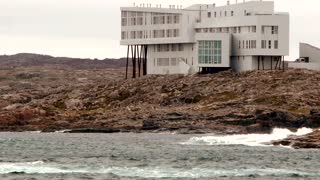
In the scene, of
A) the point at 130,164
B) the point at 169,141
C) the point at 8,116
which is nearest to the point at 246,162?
the point at 130,164

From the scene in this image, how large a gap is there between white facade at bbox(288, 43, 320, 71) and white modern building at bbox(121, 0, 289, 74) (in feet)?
12.6

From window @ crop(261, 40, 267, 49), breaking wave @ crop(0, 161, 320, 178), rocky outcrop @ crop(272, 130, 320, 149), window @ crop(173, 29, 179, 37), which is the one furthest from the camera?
window @ crop(173, 29, 179, 37)

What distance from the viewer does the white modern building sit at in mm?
176000

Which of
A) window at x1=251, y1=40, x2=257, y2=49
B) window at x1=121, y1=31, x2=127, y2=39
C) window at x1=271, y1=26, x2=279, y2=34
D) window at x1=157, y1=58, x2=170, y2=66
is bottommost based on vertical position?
window at x1=157, y1=58, x2=170, y2=66

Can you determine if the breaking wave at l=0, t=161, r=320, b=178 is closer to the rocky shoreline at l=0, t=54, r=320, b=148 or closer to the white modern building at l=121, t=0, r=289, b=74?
the rocky shoreline at l=0, t=54, r=320, b=148

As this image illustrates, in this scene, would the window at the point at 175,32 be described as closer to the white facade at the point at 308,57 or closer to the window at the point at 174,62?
the window at the point at 174,62

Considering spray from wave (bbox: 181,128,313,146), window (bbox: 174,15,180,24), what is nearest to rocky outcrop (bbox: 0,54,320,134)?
spray from wave (bbox: 181,128,313,146)

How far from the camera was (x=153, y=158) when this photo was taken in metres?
94.6

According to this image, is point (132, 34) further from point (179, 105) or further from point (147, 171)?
point (147, 171)

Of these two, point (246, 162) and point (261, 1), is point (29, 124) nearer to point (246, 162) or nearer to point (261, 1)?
point (261, 1)

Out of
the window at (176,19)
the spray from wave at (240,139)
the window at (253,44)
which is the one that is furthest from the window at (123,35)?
the spray from wave at (240,139)

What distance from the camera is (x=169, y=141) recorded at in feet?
397

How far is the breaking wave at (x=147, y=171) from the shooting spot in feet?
258

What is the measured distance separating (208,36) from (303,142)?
7109 cm
